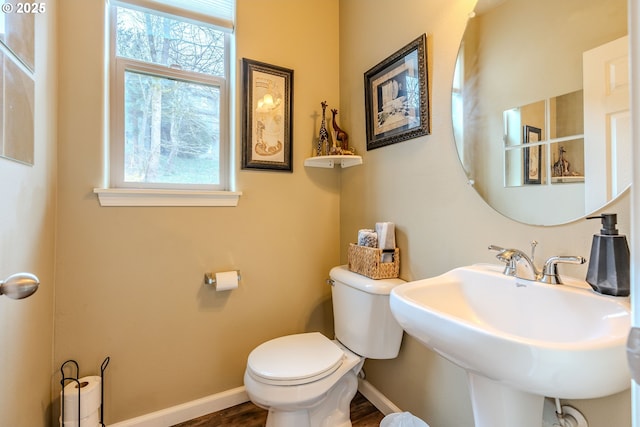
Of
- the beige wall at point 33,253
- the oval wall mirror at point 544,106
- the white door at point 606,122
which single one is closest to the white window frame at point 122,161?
the beige wall at point 33,253

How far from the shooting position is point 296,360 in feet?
4.17

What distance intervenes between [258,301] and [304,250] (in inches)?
15.7

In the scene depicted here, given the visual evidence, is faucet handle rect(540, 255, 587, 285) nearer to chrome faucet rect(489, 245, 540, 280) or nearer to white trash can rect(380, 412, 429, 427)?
chrome faucet rect(489, 245, 540, 280)

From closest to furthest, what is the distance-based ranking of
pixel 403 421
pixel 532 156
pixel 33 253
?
pixel 532 156, pixel 33 253, pixel 403 421

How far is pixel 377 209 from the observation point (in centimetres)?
159

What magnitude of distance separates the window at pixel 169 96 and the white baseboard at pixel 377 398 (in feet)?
4.57

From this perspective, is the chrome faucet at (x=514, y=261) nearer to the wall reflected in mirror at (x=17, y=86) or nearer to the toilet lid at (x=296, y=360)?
the toilet lid at (x=296, y=360)

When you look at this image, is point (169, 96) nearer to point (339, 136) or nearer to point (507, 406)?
point (339, 136)

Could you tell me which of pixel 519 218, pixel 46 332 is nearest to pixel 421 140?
pixel 519 218

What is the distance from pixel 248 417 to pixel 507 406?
4.16ft

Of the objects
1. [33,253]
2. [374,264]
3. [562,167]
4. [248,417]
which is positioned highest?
[562,167]

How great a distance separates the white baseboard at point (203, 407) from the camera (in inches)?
56.2

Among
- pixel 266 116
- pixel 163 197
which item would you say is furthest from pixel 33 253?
pixel 266 116

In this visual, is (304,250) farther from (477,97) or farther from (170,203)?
(477,97)
